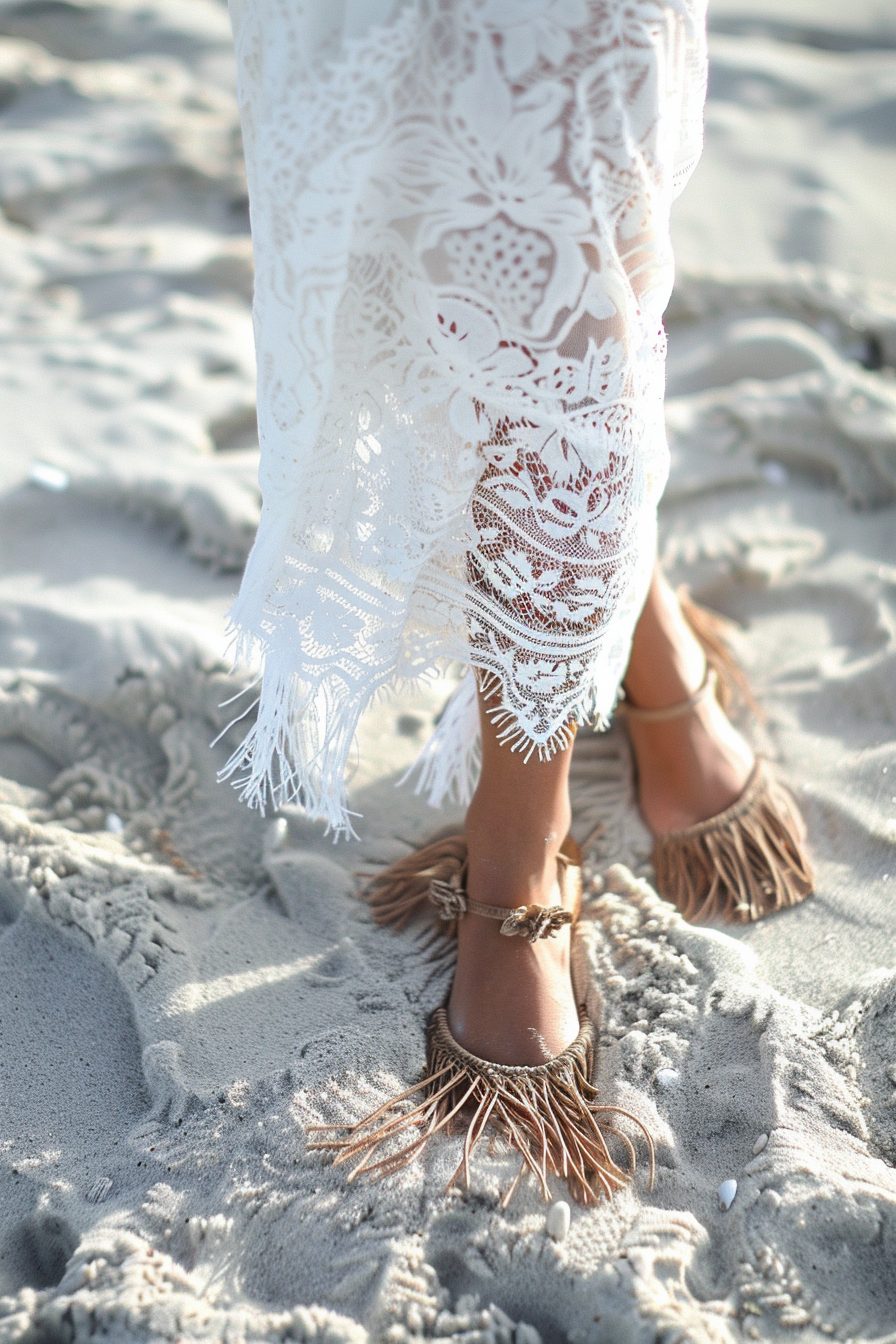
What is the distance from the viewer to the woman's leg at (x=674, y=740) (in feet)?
5.09

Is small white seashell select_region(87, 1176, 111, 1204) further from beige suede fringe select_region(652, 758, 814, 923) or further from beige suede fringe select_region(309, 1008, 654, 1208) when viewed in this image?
beige suede fringe select_region(652, 758, 814, 923)

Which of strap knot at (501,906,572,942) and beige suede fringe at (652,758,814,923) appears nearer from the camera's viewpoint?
strap knot at (501,906,572,942)

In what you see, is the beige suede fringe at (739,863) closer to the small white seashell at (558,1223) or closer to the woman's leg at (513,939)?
the woman's leg at (513,939)

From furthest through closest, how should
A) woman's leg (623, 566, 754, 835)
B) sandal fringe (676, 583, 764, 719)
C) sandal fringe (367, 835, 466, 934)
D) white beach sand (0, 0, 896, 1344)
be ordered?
sandal fringe (676, 583, 764, 719) → woman's leg (623, 566, 754, 835) → sandal fringe (367, 835, 466, 934) → white beach sand (0, 0, 896, 1344)

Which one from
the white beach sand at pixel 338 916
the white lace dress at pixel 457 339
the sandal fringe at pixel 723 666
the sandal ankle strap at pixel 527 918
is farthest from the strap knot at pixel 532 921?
the sandal fringe at pixel 723 666

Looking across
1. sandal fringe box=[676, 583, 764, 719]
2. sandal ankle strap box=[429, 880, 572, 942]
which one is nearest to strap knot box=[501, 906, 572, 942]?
sandal ankle strap box=[429, 880, 572, 942]

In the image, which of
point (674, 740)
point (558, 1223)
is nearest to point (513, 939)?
point (558, 1223)

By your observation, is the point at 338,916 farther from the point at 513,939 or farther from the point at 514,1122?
the point at 514,1122

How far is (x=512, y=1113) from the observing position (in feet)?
3.89

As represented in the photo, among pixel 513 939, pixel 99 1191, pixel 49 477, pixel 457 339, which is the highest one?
pixel 457 339

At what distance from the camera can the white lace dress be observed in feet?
2.82

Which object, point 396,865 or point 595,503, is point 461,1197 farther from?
point 595,503

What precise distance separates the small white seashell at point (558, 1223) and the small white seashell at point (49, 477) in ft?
5.23

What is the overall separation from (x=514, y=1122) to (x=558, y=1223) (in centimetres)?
13
